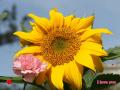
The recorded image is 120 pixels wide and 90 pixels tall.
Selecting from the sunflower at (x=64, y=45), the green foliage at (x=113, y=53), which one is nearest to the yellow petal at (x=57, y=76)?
the sunflower at (x=64, y=45)

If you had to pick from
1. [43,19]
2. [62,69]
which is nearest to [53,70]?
[62,69]

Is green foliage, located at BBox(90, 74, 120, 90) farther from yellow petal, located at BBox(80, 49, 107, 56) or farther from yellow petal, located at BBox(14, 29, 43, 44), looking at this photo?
yellow petal, located at BBox(14, 29, 43, 44)

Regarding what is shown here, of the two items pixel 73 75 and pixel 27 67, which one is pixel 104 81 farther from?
pixel 27 67

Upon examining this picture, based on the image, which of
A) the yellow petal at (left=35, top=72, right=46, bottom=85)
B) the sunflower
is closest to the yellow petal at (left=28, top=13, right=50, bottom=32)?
the sunflower

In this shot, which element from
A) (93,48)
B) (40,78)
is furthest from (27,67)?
(93,48)

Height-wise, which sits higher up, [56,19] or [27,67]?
[56,19]

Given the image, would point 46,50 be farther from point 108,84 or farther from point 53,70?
point 108,84

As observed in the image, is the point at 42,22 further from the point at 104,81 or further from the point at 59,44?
the point at 104,81
